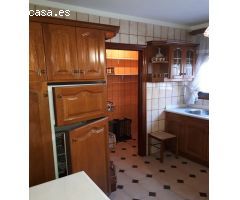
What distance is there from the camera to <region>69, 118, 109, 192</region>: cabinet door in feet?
5.35

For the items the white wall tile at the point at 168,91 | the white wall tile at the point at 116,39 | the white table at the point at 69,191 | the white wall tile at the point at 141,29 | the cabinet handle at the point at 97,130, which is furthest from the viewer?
the white wall tile at the point at 168,91

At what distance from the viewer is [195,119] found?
292 cm

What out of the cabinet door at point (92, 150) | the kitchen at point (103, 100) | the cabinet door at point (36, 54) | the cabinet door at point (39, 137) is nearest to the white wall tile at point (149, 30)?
the kitchen at point (103, 100)

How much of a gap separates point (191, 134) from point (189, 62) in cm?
125

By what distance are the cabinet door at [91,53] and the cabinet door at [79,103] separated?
124 mm

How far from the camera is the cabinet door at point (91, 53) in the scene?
1707 millimetres

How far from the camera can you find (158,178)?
260cm

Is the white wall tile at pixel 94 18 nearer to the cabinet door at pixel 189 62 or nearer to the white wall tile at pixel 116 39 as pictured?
the white wall tile at pixel 116 39

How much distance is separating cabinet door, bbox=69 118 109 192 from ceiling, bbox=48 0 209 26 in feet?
4.74

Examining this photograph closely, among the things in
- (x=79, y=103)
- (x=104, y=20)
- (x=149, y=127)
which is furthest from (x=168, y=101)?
(x=79, y=103)

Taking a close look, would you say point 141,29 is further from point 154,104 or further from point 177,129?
point 177,129

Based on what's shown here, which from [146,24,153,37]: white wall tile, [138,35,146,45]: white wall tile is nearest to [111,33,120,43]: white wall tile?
[138,35,146,45]: white wall tile

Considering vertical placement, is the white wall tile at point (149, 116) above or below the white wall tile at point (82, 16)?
below
